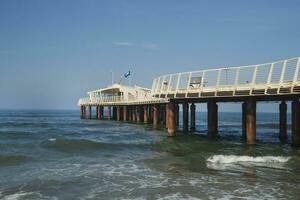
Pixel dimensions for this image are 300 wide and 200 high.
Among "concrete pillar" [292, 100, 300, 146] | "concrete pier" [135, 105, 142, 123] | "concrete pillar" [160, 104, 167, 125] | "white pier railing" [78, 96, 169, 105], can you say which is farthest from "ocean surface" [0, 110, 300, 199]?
"concrete pier" [135, 105, 142, 123]

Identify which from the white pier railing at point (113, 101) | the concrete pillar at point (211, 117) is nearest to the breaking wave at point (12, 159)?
the concrete pillar at point (211, 117)

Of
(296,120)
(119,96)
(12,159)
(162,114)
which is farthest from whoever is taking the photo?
(119,96)

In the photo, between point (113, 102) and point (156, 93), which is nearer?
point (156, 93)

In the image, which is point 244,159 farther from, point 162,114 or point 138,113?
point 138,113

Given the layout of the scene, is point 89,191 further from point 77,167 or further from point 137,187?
point 77,167

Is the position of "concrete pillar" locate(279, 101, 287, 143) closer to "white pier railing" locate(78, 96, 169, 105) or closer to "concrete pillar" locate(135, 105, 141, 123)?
"white pier railing" locate(78, 96, 169, 105)

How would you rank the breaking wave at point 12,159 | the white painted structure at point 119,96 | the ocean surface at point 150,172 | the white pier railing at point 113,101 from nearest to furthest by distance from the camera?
the ocean surface at point 150,172 → the breaking wave at point 12,159 → the white pier railing at point 113,101 → the white painted structure at point 119,96

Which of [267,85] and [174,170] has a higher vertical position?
[267,85]

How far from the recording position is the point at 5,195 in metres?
13.3

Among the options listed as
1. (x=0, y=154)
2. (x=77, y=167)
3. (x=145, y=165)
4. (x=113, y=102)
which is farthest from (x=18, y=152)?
(x=113, y=102)

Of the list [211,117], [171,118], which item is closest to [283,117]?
[211,117]

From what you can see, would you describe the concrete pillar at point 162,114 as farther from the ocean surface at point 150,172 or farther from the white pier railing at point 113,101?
the ocean surface at point 150,172

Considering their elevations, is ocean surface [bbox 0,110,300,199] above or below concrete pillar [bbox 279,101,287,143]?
below

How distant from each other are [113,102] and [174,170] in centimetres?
4228
